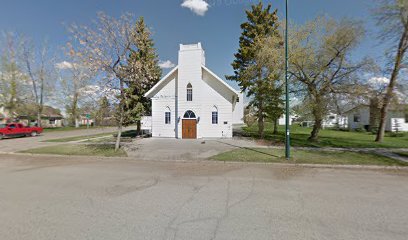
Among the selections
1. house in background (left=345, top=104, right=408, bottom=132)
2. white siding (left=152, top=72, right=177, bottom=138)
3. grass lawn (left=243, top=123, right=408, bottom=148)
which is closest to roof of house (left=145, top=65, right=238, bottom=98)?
white siding (left=152, top=72, right=177, bottom=138)

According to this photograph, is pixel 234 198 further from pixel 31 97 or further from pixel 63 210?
pixel 31 97

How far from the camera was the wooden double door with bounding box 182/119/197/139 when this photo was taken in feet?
63.5

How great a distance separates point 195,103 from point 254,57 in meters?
7.91

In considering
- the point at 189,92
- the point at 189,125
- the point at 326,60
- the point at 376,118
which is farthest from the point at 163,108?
the point at 376,118

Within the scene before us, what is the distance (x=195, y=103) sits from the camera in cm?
1952

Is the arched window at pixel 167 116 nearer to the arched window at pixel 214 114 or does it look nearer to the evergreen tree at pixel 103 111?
the arched window at pixel 214 114

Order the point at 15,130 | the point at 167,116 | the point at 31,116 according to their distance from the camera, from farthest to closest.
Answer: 1. the point at 31,116
2. the point at 15,130
3. the point at 167,116

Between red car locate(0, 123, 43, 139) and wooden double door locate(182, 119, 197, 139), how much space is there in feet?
65.3

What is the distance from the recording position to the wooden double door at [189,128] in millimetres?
19359

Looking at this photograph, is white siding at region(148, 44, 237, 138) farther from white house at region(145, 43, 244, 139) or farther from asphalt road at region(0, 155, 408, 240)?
asphalt road at region(0, 155, 408, 240)

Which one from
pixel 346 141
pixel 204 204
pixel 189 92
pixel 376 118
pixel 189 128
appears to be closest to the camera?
pixel 204 204

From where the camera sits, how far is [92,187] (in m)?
5.77

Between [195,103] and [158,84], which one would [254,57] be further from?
[158,84]

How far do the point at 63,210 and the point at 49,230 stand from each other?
→ 0.88 meters
